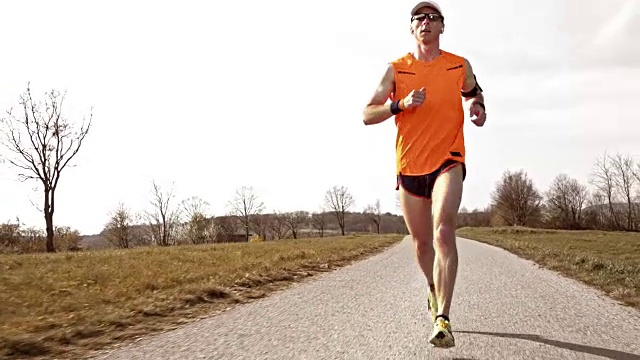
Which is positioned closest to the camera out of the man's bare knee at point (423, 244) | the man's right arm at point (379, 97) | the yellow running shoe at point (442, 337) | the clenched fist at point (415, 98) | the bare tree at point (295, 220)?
the yellow running shoe at point (442, 337)

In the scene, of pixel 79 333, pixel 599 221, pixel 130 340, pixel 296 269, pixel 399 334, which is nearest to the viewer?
pixel 399 334

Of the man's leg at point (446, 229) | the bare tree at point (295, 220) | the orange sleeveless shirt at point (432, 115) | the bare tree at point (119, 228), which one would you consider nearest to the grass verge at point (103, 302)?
the man's leg at point (446, 229)

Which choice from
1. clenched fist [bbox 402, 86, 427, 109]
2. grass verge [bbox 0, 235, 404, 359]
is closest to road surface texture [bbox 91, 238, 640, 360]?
grass verge [bbox 0, 235, 404, 359]

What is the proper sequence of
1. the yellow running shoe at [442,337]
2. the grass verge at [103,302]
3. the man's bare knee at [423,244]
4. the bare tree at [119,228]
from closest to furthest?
1. the yellow running shoe at [442,337]
2. the man's bare knee at [423,244]
3. the grass verge at [103,302]
4. the bare tree at [119,228]

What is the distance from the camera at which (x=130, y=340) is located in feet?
14.9

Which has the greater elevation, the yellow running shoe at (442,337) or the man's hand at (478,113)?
the man's hand at (478,113)

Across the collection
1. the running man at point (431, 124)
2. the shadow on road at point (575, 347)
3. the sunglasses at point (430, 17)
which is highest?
the sunglasses at point (430, 17)

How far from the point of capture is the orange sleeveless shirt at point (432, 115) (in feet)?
11.7

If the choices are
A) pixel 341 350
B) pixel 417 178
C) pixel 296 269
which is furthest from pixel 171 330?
pixel 296 269

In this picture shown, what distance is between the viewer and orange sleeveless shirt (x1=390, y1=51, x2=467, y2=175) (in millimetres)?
3566

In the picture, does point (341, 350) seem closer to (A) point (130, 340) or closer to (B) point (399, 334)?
(B) point (399, 334)

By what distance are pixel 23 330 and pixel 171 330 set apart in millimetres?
1541

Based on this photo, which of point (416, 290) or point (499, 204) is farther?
point (499, 204)

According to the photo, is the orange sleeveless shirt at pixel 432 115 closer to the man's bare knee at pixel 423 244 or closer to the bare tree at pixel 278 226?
the man's bare knee at pixel 423 244
